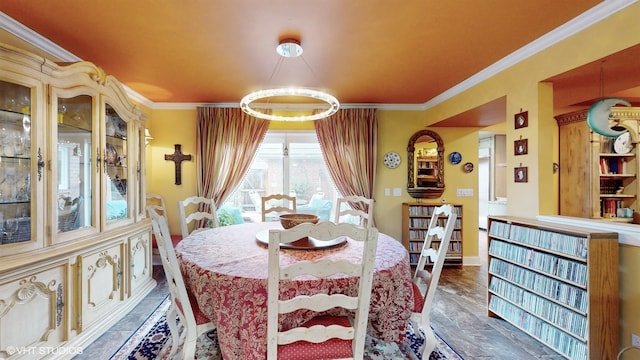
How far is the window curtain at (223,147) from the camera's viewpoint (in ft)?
12.9

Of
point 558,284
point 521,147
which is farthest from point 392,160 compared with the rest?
point 558,284

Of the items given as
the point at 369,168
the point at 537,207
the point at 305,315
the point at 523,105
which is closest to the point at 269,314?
the point at 305,315

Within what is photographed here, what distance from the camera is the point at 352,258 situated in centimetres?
167

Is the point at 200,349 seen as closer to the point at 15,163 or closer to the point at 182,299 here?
the point at 182,299

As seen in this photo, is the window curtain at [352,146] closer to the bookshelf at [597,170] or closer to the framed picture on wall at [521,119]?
the framed picture on wall at [521,119]

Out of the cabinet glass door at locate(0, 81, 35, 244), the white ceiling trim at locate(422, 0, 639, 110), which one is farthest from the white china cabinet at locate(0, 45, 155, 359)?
the white ceiling trim at locate(422, 0, 639, 110)

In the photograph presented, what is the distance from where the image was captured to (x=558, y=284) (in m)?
1.99

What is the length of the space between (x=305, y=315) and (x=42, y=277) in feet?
5.83

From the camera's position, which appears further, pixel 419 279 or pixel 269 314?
pixel 419 279

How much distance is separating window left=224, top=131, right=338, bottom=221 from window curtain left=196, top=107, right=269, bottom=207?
8.5 inches

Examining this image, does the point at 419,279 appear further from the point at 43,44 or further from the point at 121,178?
the point at 43,44

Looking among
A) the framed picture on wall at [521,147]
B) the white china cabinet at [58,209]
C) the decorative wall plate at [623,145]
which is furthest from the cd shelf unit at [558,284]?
the white china cabinet at [58,209]

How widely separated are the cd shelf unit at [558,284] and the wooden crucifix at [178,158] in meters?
4.03

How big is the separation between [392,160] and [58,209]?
376 centimetres
